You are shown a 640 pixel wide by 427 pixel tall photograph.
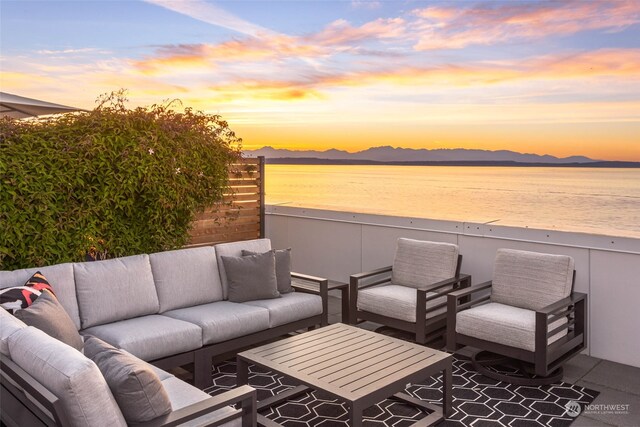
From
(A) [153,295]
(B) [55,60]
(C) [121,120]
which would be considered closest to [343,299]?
(A) [153,295]

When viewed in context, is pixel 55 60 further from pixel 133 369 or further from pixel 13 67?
pixel 133 369

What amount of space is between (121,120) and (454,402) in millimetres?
3575

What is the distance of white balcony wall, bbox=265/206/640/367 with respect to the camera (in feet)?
14.8

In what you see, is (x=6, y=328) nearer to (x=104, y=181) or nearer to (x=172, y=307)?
(x=172, y=307)

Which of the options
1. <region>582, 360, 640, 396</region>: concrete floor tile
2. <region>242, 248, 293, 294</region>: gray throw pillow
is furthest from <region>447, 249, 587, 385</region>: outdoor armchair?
<region>242, 248, 293, 294</region>: gray throw pillow

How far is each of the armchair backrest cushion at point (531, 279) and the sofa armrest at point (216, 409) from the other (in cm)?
286

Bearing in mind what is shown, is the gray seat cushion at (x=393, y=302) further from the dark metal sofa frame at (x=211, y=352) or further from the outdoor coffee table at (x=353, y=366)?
the outdoor coffee table at (x=353, y=366)

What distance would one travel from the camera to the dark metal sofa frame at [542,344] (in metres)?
3.88

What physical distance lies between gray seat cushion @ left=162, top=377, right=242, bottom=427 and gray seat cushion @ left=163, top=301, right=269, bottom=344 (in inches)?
40.6

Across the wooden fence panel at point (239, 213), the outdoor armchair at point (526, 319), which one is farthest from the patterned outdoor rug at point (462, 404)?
the wooden fence panel at point (239, 213)

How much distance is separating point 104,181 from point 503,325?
11.4ft

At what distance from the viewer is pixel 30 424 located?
7.25ft

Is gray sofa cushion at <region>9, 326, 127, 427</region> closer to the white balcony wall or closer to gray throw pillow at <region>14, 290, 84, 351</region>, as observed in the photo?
gray throw pillow at <region>14, 290, 84, 351</region>

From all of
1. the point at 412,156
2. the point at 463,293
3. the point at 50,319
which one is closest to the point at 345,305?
the point at 463,293
